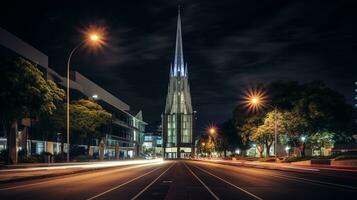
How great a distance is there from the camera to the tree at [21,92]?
48.7m

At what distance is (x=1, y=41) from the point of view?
221ft

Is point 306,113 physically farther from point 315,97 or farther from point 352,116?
point 352,116

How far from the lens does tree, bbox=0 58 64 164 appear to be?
48.7 m

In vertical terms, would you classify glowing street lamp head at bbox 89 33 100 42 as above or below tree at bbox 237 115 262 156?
above

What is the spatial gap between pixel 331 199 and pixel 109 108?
4579 inches

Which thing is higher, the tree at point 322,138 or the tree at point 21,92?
the tree at point 21,92

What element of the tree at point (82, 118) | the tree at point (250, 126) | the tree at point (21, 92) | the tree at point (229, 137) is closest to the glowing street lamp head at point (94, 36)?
the tree at point (21, 92)

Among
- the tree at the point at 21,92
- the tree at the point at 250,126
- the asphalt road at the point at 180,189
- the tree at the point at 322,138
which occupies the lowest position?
the asphalt road at the point at 180,189

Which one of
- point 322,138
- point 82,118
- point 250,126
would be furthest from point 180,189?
point 250,126

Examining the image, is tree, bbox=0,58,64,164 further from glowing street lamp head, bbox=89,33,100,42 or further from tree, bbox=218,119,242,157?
tree, bbox=218,119,242,157

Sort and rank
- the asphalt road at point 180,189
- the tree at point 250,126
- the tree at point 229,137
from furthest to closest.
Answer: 1. the tree at point 229,137
2. the tree at point 250,126
3. the asphalt road at point 180,189

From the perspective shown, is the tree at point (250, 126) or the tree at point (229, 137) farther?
the tree at point (229, 137)

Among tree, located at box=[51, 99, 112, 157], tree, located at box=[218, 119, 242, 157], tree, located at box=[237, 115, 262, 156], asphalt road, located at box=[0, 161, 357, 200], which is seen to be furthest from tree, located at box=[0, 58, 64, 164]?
tree, located at box=[218, 119, 242, 157]

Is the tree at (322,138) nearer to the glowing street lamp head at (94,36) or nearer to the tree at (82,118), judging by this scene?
the tree at (82,118)
